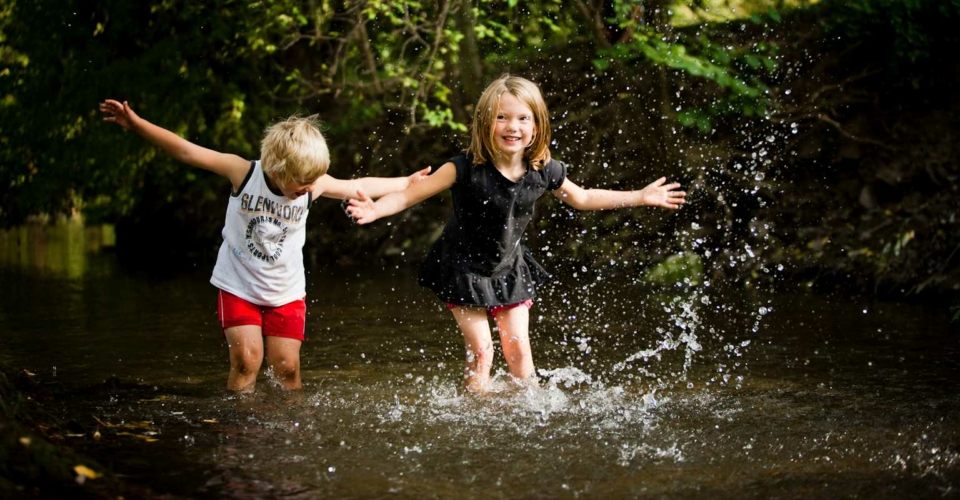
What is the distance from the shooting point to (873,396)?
5.46 meters

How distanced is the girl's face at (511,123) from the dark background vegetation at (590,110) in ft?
14.9

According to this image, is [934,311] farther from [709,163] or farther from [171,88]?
[171,88]

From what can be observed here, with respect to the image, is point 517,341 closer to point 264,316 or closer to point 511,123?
point 511,123

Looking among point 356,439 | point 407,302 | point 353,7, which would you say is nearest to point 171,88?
point 353,7

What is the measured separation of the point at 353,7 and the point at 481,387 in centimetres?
822

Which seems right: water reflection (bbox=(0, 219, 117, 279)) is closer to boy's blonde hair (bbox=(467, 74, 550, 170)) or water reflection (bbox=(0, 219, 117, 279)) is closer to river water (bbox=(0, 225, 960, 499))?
river water (bbox=(0, 225, 960, 499))

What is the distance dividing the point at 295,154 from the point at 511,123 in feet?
3.60

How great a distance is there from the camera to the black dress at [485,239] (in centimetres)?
551

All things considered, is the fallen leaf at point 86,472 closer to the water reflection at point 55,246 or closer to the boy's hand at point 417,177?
the boy's hand at point 417,177

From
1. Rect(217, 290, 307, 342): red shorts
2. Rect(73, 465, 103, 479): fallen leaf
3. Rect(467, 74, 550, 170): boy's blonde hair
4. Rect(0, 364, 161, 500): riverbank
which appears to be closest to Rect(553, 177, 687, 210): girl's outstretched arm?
Rect(467, 74, 550, 170): boy's blonde hair

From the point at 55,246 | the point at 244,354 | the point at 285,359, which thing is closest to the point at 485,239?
the point at 285,359

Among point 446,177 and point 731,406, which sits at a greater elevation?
point 446,177

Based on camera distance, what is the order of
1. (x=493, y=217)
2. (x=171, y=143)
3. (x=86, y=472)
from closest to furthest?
(x=86, y=472), (x=171, y=143), (x=493, y=217)

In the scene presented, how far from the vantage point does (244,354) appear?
5414mm
